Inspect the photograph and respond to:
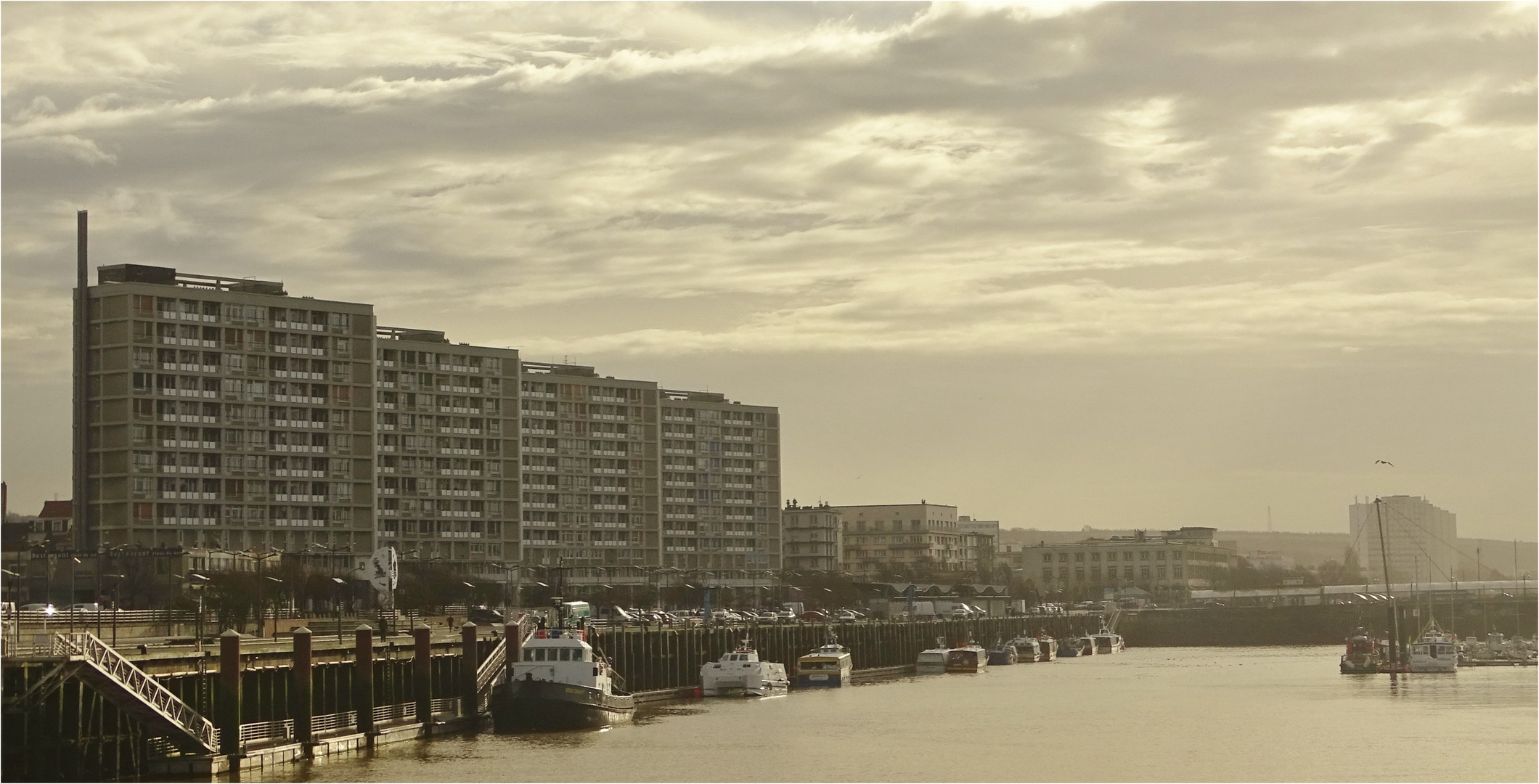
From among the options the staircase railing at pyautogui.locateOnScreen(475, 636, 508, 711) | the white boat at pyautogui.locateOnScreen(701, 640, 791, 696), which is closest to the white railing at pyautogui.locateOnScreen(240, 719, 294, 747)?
the staircase railing at pyautogui.locateOnScreen(475, 636, 508, 711)

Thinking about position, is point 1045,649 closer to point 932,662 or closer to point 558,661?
point 932,662

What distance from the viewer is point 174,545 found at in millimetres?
161625

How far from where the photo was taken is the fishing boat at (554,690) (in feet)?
280

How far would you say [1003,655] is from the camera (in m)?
181

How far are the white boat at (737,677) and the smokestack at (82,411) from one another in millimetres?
68856

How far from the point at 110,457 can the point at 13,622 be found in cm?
10928

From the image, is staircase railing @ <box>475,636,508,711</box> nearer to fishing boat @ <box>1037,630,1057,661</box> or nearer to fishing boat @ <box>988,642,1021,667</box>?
fishing boat @ <box>988,642,1021,667</box>

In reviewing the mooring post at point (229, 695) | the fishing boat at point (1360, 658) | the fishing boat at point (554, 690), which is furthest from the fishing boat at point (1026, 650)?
the mooring post at point (229, 695)

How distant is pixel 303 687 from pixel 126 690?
11718 millimetres

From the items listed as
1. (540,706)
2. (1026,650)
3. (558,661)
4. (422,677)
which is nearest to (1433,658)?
(1026,650)

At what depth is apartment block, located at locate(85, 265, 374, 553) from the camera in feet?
534

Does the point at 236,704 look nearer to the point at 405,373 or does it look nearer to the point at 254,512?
the point at 254,512

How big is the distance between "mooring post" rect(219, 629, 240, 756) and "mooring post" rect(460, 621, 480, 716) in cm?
2200

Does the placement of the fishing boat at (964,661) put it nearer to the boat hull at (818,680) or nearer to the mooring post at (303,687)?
the boat hull at (818,680)
